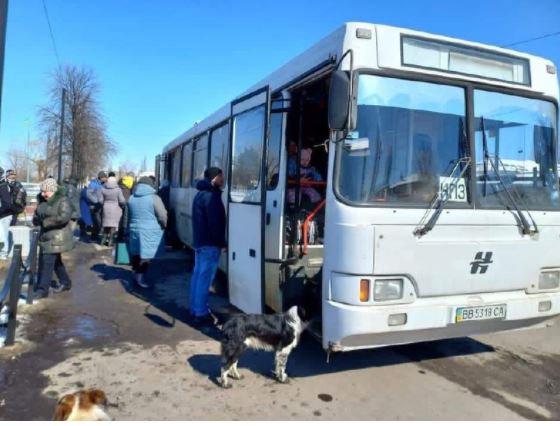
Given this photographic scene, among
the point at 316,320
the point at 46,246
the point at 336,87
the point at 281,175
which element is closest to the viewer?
the point at 336,87

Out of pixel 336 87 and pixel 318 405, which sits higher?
pixel 336 87

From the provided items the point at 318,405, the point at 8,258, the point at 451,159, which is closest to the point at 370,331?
the point at 318,405

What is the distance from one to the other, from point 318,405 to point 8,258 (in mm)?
9004

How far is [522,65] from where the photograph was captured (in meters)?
4.59

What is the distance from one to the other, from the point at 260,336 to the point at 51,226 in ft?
13.8

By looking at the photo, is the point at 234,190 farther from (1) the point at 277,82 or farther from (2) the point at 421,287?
(2) the point at 421,287

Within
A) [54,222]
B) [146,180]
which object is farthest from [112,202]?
[54,222]

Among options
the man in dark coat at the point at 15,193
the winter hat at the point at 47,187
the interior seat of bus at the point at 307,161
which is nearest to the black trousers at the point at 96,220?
the man in dark coat at the point at 15,193

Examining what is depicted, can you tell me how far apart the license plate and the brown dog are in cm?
297

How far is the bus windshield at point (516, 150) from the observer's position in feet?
14.1

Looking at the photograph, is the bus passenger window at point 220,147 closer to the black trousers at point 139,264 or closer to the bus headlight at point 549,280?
the black trousers at point 139,264

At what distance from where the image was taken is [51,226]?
22.8ft

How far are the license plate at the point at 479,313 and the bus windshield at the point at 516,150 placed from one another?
92 cm

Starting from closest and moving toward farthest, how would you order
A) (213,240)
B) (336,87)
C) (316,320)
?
(336,87)
(316,320)
(213,240)
